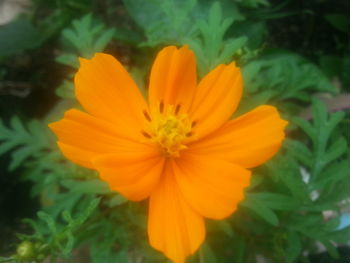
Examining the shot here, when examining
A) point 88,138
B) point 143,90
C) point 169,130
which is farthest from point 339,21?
point 88,138

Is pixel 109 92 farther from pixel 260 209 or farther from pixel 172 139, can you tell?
pixel 260 209

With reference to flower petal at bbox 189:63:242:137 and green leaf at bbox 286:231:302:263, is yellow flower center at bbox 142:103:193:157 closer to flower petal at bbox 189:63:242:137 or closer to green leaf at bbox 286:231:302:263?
flower petal at bbox 189:63:242:137

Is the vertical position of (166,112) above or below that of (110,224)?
above

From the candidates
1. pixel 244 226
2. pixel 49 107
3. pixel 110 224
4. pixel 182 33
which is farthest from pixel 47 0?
pixel 244 226

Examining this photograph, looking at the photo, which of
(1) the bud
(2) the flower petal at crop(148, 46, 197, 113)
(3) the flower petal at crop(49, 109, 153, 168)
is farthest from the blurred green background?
(2) the flower petal at crop(148, 46, 197, 113)

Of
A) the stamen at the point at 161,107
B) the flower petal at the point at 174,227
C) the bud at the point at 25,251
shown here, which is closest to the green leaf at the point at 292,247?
the flower petal at the point at 174,227

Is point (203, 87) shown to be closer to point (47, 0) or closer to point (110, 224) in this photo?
point (110, 224)

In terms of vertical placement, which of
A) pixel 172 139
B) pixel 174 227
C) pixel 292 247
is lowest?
pixel 292 247
